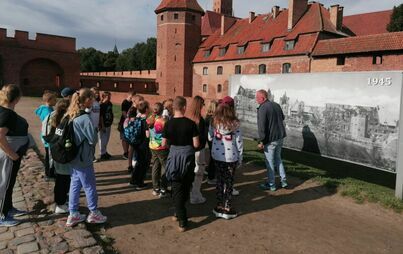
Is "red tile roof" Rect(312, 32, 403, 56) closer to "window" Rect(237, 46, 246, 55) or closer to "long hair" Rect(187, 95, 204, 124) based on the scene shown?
"window" Rect(237, 46, 246, 55)

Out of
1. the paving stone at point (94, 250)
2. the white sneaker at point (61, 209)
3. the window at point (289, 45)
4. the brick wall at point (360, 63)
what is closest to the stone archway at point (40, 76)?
the window at point (289, 45)

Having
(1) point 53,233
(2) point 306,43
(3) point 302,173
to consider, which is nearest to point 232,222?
(1) point 53,233

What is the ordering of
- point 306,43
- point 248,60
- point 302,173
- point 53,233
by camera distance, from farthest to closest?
point 248,60 < point 306,43 < point 302,173 < point 53,233

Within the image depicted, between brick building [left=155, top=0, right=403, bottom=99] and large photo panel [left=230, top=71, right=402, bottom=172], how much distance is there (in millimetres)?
24082

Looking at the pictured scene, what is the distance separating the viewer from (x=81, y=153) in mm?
4242

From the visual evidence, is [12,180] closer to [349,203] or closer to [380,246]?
[380,246]

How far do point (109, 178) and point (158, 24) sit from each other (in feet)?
140

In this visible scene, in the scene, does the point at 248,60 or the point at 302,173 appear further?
the point at 248,60

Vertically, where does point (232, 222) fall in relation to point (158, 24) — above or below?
below

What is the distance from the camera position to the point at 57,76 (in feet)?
134

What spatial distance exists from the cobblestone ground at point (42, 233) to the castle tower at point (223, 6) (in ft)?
238

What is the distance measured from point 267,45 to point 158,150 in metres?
35.4

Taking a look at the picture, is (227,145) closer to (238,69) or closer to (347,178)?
(347,178)

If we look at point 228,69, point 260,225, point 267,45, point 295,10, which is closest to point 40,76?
point 228,69
